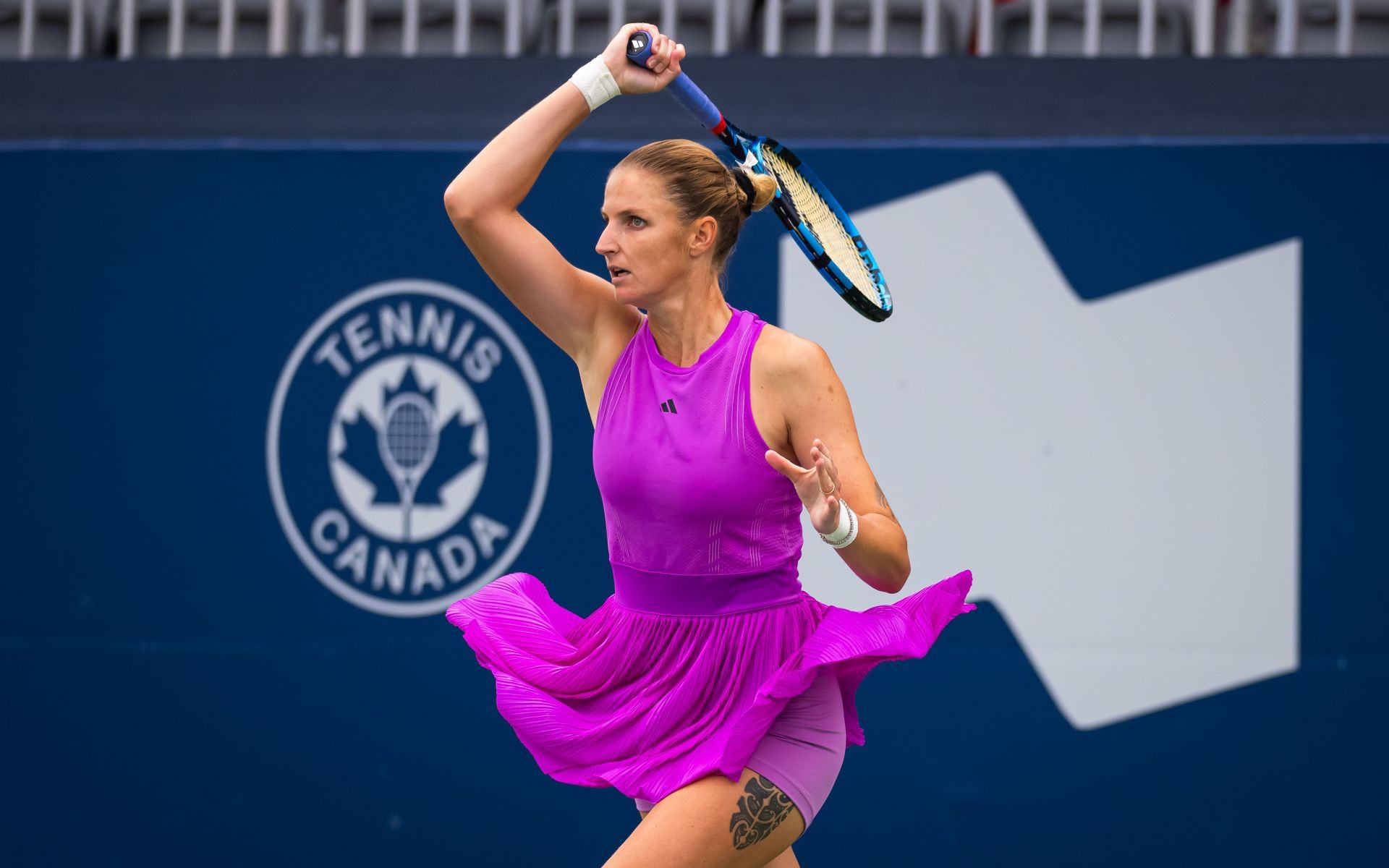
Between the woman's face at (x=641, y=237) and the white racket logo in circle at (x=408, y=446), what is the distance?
1885 mm

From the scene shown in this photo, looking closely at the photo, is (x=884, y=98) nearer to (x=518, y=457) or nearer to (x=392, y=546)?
(x=518, y=457)

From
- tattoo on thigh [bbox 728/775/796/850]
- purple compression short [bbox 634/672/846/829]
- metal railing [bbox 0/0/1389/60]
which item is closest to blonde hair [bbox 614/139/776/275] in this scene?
purple compression short [bbox 634/672/846/829]

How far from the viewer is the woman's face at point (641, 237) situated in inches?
104

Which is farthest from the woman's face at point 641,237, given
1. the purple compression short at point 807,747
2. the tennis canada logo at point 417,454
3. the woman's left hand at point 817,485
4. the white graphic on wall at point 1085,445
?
the tennis canada logo at point 417,454

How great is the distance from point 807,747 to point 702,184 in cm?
101

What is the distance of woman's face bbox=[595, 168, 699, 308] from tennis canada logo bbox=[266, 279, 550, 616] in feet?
6.02

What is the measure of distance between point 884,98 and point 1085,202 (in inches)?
25.9

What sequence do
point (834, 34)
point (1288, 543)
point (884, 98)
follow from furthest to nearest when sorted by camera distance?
point (834, 34), point (884, 98), point (1288, 543)

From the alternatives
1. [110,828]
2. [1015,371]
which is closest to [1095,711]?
[1015,371]

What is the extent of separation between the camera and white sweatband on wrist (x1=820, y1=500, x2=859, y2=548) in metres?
2.39

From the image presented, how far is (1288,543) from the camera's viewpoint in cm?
417

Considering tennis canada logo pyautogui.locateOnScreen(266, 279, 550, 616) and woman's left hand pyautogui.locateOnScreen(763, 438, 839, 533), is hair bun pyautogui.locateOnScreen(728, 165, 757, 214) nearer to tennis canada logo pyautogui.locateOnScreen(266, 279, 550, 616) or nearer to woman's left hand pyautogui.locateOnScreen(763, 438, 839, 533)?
woman's left hand pyautogui.locateOnScreen(763, 438, 839, 533)

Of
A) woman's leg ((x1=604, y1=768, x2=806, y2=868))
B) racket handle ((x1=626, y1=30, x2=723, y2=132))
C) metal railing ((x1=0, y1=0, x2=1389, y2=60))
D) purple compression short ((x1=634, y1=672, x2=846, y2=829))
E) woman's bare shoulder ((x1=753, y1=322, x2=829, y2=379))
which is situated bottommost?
woman's leg ((x1=604, y1=768, x2=806, y2=868))

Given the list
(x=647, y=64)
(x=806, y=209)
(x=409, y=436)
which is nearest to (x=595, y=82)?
(x=647, y=64)
